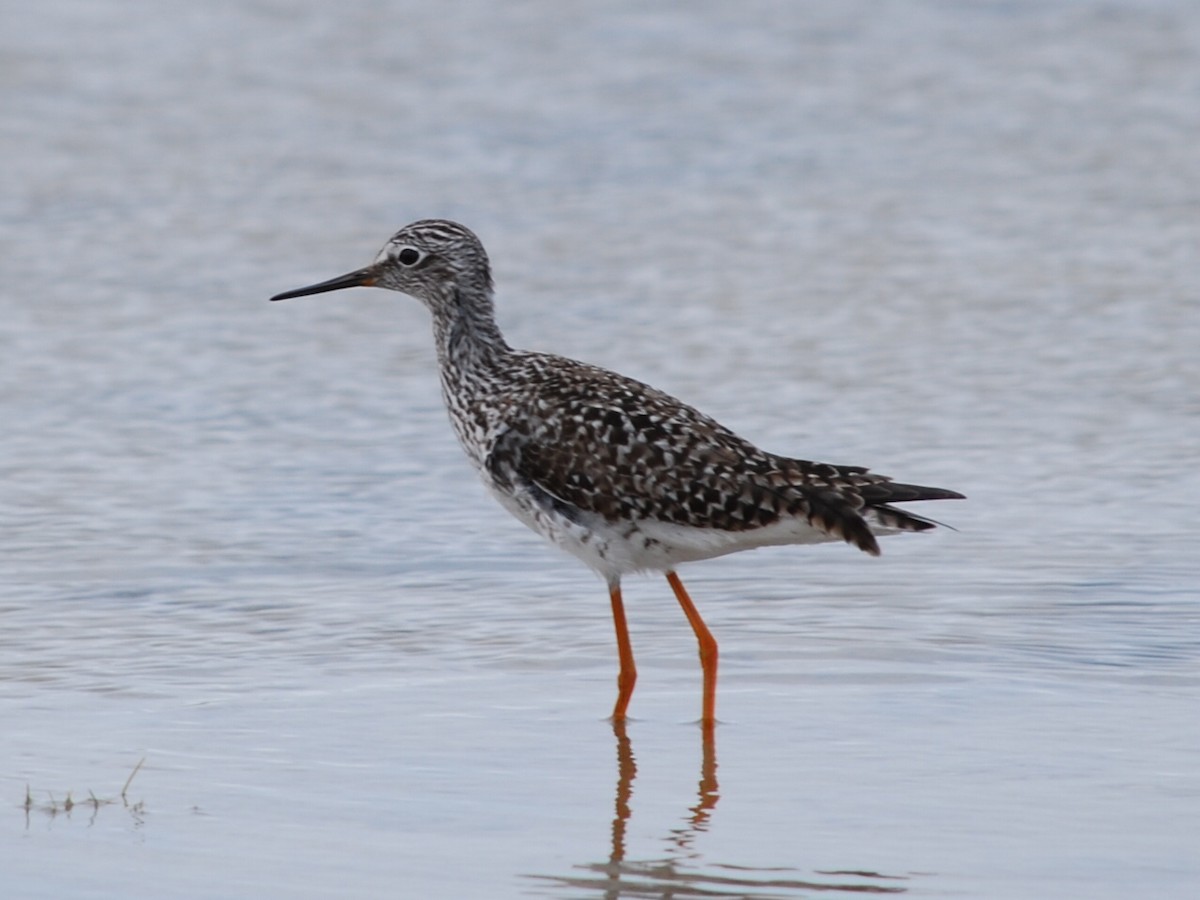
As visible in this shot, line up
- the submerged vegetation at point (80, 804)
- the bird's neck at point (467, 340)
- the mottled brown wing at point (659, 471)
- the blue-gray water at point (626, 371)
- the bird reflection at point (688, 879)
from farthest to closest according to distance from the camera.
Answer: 1. the bird's neck at point (467, 340)
2. the mottled brown wing at point (659, 471)
3. the blue-gray water at point (626, 371)
4. the submerged vegetation at point (80, 804)
5. the bird reflection at point (688, 879)

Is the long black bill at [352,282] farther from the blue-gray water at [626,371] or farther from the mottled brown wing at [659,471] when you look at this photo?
the mottled brown wing at [659,471]

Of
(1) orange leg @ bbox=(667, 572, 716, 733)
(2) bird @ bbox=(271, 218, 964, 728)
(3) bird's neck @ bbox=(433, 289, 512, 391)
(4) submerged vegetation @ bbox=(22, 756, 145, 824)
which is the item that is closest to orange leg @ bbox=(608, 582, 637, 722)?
(2) bird @ bbox=(271, 218, 964, 728)

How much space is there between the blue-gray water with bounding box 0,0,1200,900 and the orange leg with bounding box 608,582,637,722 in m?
0.08

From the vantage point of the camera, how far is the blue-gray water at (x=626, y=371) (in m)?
6.49

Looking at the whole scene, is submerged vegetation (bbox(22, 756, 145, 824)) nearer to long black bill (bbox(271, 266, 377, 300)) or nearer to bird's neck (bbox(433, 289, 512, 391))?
bird's neck (bbox(433, 289, 512, 391))

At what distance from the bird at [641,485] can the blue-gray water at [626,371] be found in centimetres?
50

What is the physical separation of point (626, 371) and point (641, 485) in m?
4.68

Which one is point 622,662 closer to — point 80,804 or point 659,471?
point 659,471

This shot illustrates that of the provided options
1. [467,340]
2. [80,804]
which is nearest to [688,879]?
[80,804]

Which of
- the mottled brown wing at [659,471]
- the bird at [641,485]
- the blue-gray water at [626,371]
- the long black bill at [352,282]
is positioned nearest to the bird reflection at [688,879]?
the blue-gray water at [626,371]

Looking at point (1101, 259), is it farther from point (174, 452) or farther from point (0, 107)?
point (0, 107)

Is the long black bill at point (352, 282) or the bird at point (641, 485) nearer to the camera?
the bird at point (641, 485)

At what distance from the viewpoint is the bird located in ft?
25.5

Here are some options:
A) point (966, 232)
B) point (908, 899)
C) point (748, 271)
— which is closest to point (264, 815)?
point (908, 899)
